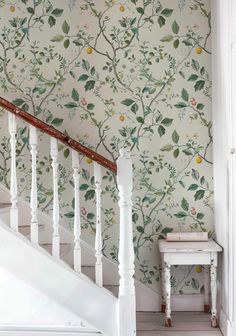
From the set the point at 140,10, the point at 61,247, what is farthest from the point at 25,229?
the point at 140,10

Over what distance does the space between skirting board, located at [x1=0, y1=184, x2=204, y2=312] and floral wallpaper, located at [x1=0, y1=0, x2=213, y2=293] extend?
0.20 feet

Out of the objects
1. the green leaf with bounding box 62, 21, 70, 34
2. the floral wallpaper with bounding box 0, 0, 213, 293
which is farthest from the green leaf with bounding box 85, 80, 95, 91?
the green leaf with bounding box 62, 21, 70, 34

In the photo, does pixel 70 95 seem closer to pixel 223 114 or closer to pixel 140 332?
pixel 223 114

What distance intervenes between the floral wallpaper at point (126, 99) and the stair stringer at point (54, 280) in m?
0.82

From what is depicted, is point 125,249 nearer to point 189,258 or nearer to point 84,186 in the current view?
point 189,258

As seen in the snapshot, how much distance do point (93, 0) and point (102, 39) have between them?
0.32 m

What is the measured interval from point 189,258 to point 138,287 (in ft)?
1.98

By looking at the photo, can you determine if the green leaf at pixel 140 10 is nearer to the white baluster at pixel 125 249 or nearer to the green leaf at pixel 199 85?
the green leaf at pixel 199 85

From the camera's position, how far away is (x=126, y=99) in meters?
3.91

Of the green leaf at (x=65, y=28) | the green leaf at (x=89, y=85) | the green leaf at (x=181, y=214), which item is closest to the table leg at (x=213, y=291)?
the green leaf at (x=181, y=214)

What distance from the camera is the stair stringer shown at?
3.11m

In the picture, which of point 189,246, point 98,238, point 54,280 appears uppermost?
point 98,238

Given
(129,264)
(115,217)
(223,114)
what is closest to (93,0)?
(223,114)

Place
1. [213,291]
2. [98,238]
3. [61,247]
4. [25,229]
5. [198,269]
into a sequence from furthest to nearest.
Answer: [198,269], [61,247], [25,229], [213,291], [98,238]
